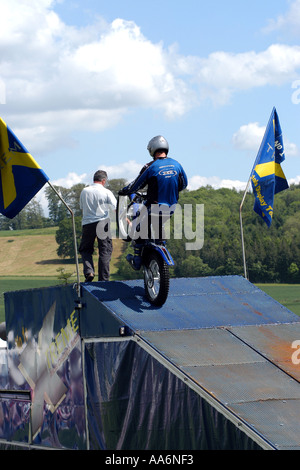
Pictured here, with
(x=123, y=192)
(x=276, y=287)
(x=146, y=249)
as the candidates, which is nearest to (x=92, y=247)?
(x=123, y=192)

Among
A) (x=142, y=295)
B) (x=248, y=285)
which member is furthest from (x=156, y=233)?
(x=248, y=285)

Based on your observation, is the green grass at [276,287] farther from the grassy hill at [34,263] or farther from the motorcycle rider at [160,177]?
the motorcycle rider at [160,177]

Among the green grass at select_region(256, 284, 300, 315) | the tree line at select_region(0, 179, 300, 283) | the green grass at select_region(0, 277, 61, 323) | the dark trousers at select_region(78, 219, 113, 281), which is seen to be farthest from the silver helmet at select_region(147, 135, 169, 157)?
the green grass at select_region(256, 284, 300, 315)

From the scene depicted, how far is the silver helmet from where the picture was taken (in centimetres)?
934

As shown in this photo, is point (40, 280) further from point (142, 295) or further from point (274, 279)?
point (142, 295)

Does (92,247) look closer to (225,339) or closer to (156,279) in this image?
(156,279)

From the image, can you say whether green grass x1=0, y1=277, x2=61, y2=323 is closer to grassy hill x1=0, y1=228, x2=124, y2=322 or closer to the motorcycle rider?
grassy hill x1=0, y1=228, x2=124, y2=322

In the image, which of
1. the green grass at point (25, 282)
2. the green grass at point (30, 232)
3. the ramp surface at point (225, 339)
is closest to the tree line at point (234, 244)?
the green grass at point (30, 232)

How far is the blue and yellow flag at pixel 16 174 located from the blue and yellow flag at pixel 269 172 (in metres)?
3.91

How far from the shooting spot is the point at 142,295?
9484 millimetres

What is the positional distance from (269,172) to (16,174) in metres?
4.45

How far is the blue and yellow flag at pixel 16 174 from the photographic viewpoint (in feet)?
33.4
